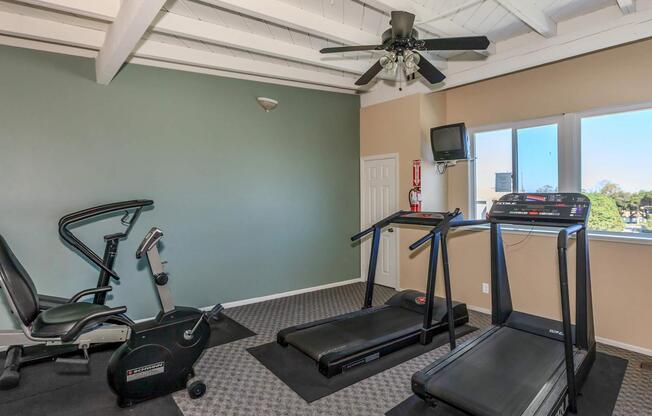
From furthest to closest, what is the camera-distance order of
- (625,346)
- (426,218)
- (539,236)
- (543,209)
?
(539,236)
(426,218)
(625,346)
(543,209)

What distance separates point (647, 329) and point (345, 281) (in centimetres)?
356

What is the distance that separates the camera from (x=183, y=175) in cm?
432

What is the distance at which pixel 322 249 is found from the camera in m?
5.46

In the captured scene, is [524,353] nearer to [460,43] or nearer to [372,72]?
[460,43]

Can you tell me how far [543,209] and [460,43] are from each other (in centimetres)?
154

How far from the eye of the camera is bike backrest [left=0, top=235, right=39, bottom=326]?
2.45 m

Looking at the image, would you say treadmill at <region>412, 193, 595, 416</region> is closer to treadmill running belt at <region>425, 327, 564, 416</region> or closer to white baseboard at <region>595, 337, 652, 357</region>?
treadmill running belt at <region>425, 327, 564, 416</region>

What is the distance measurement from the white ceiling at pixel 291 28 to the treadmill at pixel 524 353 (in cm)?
164

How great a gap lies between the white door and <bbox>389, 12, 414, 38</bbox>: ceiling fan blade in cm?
266

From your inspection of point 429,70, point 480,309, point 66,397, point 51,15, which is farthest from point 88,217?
point 480,309

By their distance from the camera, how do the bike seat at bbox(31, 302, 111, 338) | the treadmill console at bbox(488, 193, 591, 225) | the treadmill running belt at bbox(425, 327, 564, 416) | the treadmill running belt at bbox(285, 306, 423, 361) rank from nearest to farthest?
1. the treadmill running belt at bbox(425, 327, 564, 416)
2. the bike seat at bbox(31, 302, 111, 338)
3. the treadmill console at bbox(488, 193, 591, 225)
4. the treadmill running belt at bbox(285, 306, 423, 361)

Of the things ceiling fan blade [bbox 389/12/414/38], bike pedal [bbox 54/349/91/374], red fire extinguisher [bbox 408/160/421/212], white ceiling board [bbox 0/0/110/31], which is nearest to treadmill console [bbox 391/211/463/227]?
red fire extinguisher [bbox 408/160/421/212]

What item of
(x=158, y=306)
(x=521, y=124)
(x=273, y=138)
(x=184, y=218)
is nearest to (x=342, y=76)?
(x=273, y=138)

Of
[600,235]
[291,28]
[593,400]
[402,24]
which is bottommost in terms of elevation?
[593,400]
